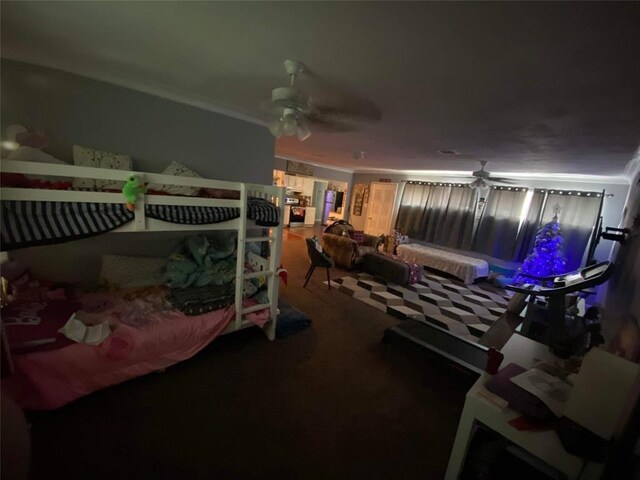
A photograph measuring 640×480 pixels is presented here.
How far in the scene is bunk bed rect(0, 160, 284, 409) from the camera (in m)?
1.37

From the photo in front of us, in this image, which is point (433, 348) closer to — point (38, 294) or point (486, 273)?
point (38, 294)

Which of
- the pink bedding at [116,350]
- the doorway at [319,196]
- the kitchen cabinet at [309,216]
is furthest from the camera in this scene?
the doorway at [319,196]

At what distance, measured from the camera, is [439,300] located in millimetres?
3975

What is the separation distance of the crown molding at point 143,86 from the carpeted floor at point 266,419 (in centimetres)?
236

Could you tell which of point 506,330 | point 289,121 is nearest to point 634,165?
point 506,330

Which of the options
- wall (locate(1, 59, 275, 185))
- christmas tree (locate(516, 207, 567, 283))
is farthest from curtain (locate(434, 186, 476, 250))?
wall (locate(1, 59, 275, 185))

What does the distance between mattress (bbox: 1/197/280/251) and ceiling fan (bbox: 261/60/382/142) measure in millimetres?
950

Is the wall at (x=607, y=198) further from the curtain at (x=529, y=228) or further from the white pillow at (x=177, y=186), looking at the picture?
the white pillow at (x=177, y=186)

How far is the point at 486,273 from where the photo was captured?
5.17m

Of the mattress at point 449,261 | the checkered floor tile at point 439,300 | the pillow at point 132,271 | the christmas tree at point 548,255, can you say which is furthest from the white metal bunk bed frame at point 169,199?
the christmas tree at point 548,255

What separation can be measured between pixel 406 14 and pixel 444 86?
779mm

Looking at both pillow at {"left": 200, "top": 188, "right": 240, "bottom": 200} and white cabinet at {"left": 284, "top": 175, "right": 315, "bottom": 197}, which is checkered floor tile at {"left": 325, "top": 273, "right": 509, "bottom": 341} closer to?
pillow at {"left": 200, "top": 188, "right": 240, "bottom": 200}

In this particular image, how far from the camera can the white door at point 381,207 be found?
710 centimetres

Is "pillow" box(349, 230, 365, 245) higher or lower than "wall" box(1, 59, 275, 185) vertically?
lower
